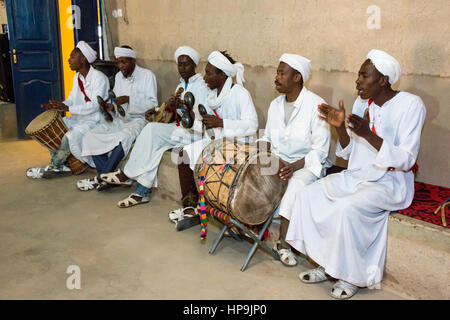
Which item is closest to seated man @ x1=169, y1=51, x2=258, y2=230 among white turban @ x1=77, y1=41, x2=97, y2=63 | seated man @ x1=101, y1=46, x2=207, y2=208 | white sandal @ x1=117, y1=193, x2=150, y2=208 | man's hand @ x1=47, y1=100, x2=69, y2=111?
seated man @ x1=101, y1=46, x2=207, y2=208

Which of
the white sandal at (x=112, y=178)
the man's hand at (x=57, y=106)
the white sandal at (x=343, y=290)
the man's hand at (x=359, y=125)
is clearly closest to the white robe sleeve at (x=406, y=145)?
the man's hand at (x=359, y=125)

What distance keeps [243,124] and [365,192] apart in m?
1.46

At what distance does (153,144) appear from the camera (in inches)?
188

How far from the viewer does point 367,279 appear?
9.95 feet

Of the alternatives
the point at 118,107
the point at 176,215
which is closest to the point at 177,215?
the point at 176,215

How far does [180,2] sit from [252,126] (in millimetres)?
2870

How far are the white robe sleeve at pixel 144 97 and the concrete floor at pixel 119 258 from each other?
3.88 ft

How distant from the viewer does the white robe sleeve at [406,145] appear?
2883 millimetres

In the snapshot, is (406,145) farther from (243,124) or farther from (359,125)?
(243,124)

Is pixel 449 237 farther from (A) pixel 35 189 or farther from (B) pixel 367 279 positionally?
(A) pixel 35 189

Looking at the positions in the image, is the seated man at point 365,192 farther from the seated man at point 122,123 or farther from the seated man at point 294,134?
the seated man at point 122,123

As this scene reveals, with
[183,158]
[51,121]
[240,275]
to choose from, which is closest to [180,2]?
[51,121]

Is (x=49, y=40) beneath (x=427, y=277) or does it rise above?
above

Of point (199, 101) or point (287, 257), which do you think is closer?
point (287, 257)
